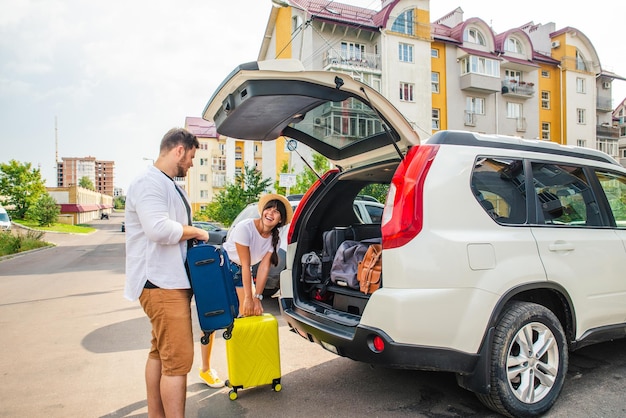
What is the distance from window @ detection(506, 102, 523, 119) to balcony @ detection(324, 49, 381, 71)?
1316cm

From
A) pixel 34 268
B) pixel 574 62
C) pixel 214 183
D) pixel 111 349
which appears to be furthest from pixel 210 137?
pixel 111 349

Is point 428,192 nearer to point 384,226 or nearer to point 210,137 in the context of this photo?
point 384,226

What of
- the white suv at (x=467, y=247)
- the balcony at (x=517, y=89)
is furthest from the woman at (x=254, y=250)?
the balcony at (x=517, y=89)

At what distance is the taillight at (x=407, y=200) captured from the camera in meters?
2.90

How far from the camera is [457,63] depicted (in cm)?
3581

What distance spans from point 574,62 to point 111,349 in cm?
4686

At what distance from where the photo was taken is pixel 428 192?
9.64ft

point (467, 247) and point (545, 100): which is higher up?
point (545, 100)

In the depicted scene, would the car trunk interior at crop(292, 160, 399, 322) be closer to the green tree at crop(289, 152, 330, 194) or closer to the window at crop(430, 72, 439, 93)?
the green tree at crop(289, 152, 330, 194)

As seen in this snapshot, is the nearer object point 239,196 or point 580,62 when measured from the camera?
point 239,196

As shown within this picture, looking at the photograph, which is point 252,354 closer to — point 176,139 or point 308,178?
point 176,139

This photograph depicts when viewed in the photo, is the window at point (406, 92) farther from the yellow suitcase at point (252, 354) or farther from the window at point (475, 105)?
the yellow suitcase at point (252, 354)

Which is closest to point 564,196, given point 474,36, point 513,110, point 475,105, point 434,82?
point 434,82

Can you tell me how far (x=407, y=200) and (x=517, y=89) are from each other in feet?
129
